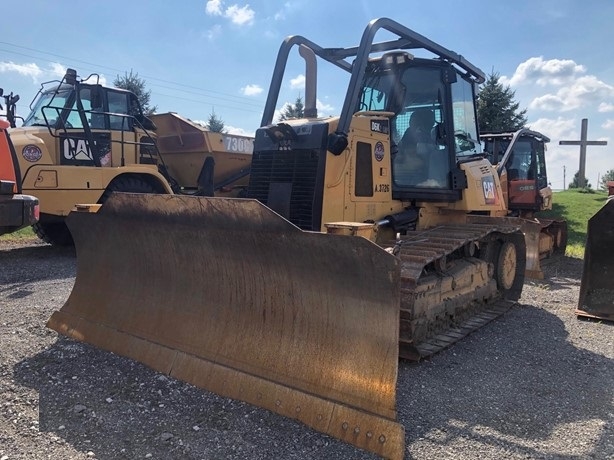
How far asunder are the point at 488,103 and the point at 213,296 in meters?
19.0

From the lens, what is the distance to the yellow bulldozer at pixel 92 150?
28.3 feet

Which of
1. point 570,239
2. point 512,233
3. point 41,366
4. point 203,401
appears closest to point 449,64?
point 512,233

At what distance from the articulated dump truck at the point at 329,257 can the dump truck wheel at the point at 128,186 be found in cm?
468

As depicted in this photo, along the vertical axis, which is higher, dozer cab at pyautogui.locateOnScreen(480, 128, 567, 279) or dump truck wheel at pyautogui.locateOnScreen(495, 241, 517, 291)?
dozer cab at pyautogui.locateOnScreen(480, 128, 567, 279)

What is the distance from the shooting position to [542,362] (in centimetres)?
439

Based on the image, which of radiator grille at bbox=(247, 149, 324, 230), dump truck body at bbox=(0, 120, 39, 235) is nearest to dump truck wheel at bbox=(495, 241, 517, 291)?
radiator grille at bbox=(247, 149, 324, 230)

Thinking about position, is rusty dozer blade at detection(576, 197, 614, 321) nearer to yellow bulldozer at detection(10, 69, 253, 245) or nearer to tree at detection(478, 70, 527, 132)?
yellow bulldozer at detection(10, 69, 253, 245)

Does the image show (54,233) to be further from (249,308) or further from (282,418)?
(282,418)

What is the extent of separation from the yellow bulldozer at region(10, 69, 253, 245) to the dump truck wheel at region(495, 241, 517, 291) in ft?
21.0

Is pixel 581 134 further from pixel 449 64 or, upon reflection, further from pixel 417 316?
pixel 417 316

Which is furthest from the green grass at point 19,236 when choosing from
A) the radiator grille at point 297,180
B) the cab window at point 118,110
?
the radiator grille at point 297,180

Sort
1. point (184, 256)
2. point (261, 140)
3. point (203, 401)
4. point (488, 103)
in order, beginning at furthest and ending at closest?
point (488, 103), point (261, 140), point (184, 256), point (203, 401)

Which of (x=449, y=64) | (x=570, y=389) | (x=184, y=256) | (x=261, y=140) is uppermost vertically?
(x=449, y=64)

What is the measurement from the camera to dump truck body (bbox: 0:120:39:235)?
4.95 m
